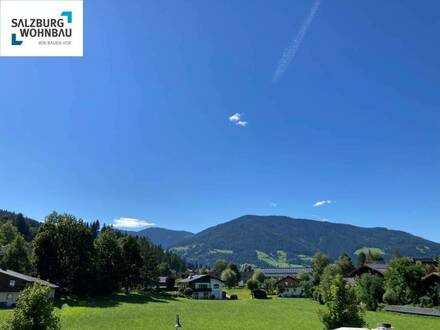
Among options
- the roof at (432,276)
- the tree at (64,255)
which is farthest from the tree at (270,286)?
the tree at (64,255)

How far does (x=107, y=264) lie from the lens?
83.2 metres

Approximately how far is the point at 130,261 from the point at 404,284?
57640 mm

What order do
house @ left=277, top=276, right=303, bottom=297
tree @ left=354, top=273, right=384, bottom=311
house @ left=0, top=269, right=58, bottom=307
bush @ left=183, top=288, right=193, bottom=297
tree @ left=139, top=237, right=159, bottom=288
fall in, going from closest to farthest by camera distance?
house @ left=0, top=269, right=58, bottom=307 < tree @ left=354, top=273, right=384, bottom=311 < tree @ left=139, top=237, right=159, bottom=288 < bush @ left=183, top=288, right=193, bottom=297 < house @ left=277, top=276, right=303, bottom=297

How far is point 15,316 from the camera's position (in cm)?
2350

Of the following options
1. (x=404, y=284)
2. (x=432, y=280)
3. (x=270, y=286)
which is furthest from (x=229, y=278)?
(x=432, y=280)

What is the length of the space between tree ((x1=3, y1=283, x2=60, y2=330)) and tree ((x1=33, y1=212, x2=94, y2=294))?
2222 inches

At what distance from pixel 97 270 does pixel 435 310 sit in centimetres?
6187

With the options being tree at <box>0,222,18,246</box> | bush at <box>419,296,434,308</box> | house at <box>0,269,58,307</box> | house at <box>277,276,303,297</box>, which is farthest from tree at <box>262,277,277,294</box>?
house at <box>0,269,58,307</box>

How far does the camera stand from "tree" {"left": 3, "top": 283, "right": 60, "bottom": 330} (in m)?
23.3

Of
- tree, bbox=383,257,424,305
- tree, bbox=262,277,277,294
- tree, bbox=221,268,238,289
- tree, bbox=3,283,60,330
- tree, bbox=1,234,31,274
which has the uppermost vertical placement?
tree, bbox=1,234,31,274

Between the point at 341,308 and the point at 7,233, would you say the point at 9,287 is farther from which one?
the point at 7,233

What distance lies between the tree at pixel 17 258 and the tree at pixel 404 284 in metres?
83.5

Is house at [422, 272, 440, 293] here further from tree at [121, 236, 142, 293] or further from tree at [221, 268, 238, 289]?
tree at [221, 268, 238, 289]

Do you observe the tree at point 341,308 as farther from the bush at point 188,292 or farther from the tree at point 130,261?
the bush at point 188,292
